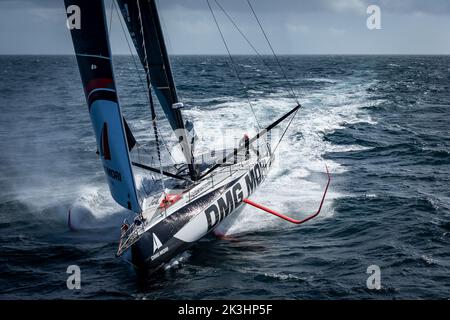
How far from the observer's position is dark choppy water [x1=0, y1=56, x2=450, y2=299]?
1031cm

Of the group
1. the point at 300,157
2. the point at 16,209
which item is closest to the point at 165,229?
the point at 16,209

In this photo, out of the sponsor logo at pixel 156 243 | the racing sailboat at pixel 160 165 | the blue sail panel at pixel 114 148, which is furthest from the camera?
the sponsor logo at pixel 156 243

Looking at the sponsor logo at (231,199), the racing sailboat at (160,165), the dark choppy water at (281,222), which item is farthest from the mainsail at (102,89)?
the dark choppy water at (281,222)

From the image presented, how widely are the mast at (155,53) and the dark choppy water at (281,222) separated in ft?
11.6

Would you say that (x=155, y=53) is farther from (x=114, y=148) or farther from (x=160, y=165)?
(x=114, y=148)

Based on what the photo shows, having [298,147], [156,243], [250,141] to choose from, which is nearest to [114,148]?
[156,243]

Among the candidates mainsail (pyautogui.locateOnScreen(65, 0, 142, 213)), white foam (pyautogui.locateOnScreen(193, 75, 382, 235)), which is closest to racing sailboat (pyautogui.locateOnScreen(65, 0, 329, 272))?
mainsail (pyautogui.locateOnScreen(65, 0, 142, 213))

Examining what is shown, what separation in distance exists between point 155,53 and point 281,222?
650 centimetres

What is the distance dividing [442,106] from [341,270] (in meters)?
29.9

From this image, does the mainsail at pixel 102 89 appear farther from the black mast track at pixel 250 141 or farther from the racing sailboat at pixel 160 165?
the black mast track at pixel 250 141

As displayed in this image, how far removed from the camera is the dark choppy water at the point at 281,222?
10312mm

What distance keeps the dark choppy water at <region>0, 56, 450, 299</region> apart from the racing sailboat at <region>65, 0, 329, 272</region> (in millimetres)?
876

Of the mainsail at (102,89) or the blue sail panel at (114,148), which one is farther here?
the blue sail panel at (114,148)

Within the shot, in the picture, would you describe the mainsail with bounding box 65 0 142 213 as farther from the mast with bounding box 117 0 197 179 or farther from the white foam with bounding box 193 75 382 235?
the white foam with bounding box 193 75 382 235
